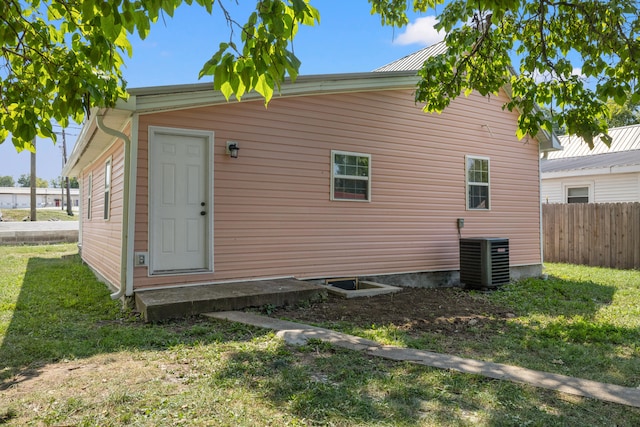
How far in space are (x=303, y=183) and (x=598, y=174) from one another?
11202 millimetres

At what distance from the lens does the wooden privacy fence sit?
1072 centimetres

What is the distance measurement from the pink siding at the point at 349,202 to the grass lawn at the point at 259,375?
1591 millimetres

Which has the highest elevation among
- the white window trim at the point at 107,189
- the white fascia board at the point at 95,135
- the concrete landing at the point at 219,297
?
the white fascia board at the point at 95,135

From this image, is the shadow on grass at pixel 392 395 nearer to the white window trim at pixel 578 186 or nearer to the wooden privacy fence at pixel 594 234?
the wooden privacy fence at pixel 594 234

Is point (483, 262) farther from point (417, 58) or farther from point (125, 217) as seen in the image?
point (125, 217)

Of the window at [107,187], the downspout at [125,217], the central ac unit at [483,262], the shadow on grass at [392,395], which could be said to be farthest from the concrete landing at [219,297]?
the central ac unit at [483,262]

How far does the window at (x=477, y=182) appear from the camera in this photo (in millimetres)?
8875

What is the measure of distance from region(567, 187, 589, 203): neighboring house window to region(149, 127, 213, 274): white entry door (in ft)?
43.1

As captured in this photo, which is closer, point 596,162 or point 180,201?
point 180,201

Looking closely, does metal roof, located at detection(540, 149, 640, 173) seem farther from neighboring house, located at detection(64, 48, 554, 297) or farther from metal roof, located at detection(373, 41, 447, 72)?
metal roof, located at detection(373, 41, 447, 72)

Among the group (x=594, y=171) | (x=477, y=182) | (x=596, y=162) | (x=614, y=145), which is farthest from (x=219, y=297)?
(x=614, y=145)

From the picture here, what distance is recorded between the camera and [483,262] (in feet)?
25.5

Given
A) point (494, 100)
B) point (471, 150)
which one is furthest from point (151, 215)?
point (494, 100)

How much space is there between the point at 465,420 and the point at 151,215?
15.2ft
